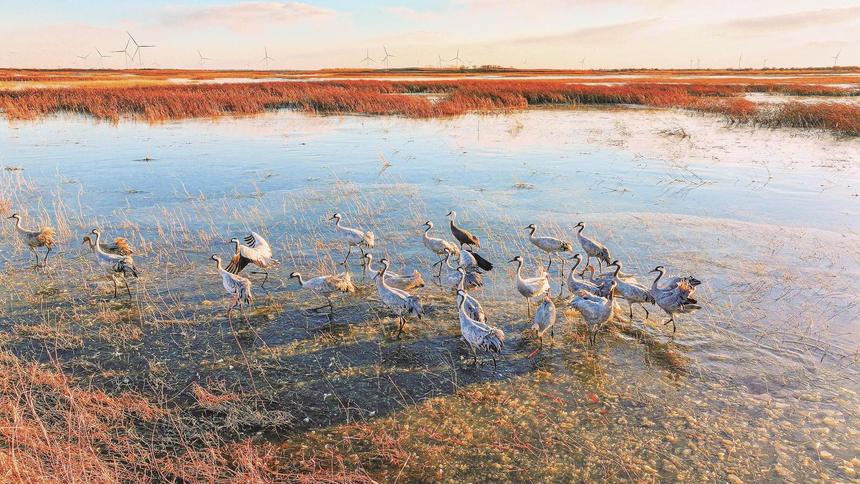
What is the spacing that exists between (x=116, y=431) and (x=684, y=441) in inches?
261

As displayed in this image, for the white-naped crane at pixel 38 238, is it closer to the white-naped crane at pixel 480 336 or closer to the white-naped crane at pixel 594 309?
the white-naped crane at pixel 480 336

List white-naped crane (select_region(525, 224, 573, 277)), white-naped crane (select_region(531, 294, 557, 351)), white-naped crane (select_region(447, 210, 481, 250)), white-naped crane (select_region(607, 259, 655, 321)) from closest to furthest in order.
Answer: white-naped crane (select_region(531, 294, 557, 351)) < white-naped crane (select_region(607, 259, 655, 321)) < white-naped crane (select_region(525, 224, 573, 277)) < white-naped crane (select_region(447, 210, 481, 250))

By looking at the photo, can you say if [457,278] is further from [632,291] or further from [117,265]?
[117,265]

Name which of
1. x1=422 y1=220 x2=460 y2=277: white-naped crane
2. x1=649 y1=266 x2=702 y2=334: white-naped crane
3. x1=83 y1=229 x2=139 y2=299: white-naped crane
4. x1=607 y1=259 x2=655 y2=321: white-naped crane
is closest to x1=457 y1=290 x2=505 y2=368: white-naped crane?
x1=607 y1=259 x2=655 y2=321: white-naped crane

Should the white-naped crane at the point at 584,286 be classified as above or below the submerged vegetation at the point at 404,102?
above

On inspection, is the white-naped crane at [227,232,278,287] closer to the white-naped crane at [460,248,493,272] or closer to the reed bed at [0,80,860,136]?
the white-naped crane at [460,248,493,272]

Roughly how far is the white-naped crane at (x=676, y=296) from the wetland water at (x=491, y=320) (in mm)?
431

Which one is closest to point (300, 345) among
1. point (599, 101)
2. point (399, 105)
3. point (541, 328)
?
point (541, 328)

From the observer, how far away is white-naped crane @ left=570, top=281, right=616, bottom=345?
8273 millimetres

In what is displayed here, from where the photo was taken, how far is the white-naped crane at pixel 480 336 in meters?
7.45

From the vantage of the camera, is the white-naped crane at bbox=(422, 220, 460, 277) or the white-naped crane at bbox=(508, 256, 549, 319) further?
the white-naped crane at bbox=(422, 220, 460, 277)

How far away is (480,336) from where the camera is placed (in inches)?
298

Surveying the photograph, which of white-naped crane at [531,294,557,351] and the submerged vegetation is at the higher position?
white-naped crane at [531,294,557,351]

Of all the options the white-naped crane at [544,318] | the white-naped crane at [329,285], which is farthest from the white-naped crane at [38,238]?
the white-naped crane at [544,318]
